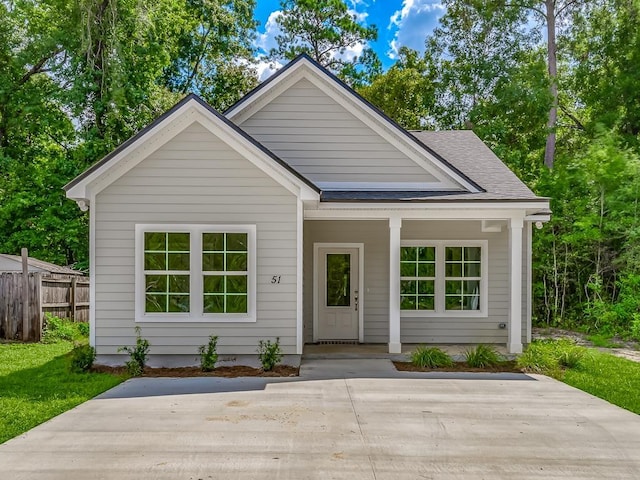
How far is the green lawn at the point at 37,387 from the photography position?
5805 millimetres

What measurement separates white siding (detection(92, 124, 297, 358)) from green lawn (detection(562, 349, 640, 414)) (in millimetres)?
4425

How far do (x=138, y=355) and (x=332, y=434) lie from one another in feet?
13.9

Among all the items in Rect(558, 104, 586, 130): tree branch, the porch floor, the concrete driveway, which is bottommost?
the porch floor

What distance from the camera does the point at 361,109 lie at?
10.6 m

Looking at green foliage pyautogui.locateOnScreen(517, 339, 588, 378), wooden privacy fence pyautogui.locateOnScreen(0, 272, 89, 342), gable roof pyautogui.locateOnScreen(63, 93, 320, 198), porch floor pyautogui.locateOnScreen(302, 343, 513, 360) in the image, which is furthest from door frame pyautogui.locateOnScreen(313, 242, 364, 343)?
wooden privacy fence pyautogui.locateOnScreen(0, 272, 89, 342)

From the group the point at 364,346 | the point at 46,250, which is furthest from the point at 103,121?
the point at 364,346

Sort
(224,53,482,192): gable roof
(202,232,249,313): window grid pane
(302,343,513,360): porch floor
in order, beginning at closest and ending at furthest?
1. (202,232,249,313): window grid pane
2. (302,343,513,360): porch floor
3. (224,53,482,192): gable roof

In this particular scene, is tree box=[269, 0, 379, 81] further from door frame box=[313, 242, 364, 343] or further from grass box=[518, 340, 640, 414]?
grass box=[518, 340, 640, 414]

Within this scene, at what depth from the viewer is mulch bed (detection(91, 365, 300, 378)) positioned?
816 centimetres

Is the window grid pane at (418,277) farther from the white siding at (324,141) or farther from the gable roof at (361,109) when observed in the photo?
the gable roof at (361,109)

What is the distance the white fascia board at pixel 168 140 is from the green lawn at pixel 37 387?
9.21 ft

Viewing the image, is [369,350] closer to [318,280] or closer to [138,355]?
[318,280]

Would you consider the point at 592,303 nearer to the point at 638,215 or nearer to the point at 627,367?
the point at 638,215

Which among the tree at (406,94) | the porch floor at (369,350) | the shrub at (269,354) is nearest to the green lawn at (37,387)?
the shrub at (269,354)
